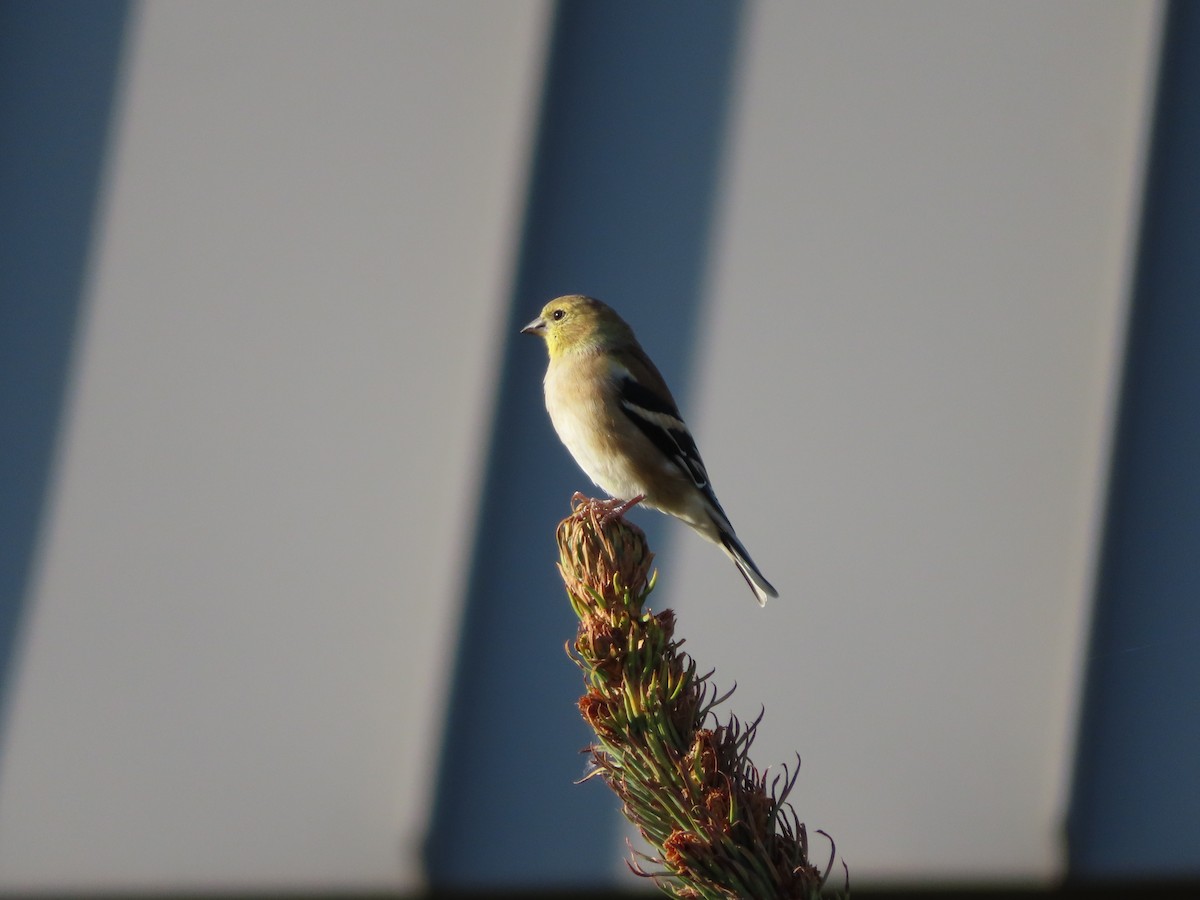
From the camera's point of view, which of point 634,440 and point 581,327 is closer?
point 634,440

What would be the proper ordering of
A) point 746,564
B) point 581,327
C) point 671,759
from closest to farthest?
point 671,759 < point 746,564 < point 581,327

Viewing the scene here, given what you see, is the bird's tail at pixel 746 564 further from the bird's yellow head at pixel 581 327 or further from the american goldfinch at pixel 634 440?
the bird's yellow head at pixel 581 327

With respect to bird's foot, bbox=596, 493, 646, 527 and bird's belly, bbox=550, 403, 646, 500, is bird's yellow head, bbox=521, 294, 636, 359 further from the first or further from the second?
bird's foot, bbox=596, 493, 646, 527

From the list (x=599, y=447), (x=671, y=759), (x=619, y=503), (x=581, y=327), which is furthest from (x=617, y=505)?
(x=671, y=759)

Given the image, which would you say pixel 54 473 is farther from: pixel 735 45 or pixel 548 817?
pixel 735 45

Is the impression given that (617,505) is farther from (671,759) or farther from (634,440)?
(671,759)

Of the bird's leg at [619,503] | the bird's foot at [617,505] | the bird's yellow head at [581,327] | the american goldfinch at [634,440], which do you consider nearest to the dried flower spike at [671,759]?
the bird's foot at [617,505]
